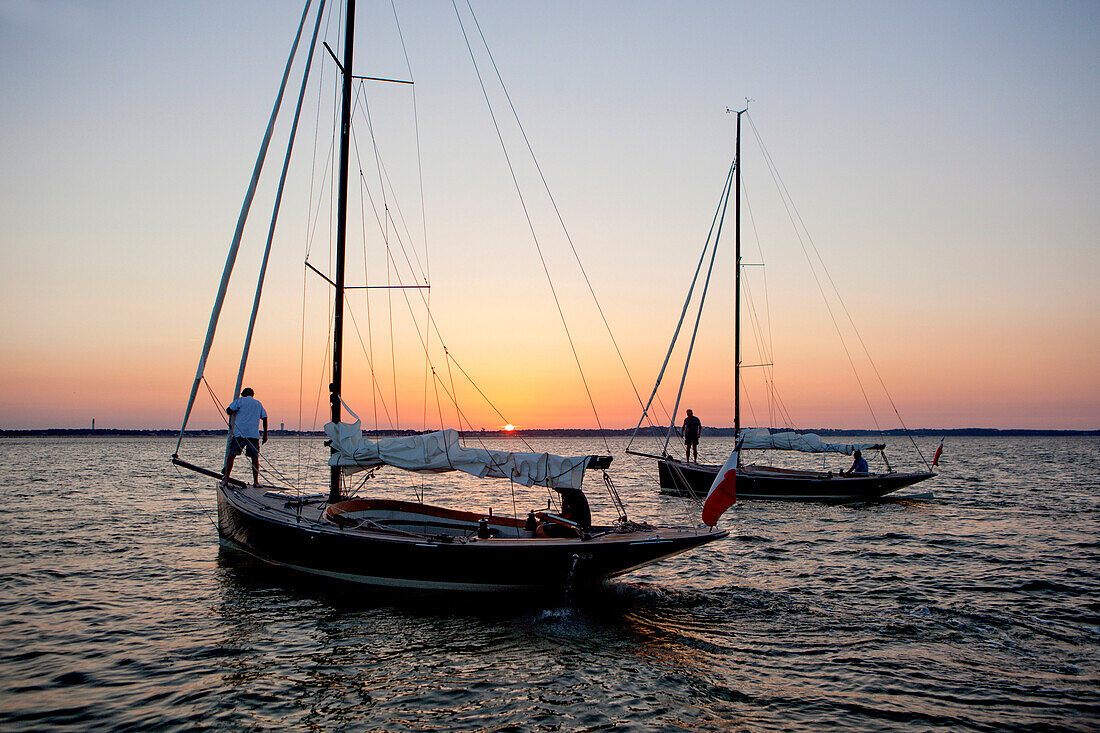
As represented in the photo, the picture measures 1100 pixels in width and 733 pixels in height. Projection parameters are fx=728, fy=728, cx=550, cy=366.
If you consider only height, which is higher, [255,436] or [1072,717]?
[255,436]

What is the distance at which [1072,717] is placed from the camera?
7.73 metres

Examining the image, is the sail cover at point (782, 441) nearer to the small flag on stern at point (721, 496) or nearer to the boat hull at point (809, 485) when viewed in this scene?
the boat hull at point (809, 485)

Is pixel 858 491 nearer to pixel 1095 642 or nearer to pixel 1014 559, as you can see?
pixel 1014 559

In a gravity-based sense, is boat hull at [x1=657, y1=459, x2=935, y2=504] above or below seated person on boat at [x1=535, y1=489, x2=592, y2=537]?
below

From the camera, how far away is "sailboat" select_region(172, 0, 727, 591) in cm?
1157

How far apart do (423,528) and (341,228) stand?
6.62 m

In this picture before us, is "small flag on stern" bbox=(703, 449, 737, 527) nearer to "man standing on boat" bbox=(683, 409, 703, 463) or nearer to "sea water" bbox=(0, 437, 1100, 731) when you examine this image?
"sea water" bbox=(0, 437, 1100, 731)

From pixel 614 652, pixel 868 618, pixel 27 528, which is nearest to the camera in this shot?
pixel 614 652

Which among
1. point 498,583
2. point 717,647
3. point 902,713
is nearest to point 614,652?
point 717,647

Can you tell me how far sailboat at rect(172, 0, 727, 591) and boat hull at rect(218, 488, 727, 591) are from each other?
0.02 m

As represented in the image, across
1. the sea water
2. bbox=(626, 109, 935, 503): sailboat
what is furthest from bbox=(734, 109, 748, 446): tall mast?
the sea water

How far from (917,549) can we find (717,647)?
10730 millimetres

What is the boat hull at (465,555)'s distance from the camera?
449 inches

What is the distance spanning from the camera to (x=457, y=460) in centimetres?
1291
